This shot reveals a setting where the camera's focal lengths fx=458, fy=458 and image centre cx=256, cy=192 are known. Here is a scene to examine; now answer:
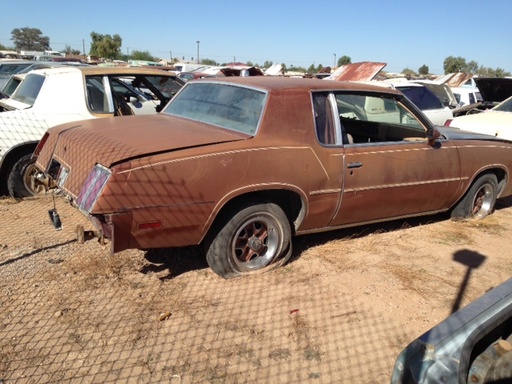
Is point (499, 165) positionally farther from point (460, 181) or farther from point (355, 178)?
point (355, 178)

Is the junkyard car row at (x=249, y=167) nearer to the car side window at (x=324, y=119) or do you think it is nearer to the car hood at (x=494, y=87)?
the car side window at (x=324, y=119)

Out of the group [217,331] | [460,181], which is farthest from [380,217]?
[217,331]

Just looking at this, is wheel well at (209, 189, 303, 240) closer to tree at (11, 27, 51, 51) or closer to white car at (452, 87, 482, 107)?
white car at (452, 87, 482, 107)

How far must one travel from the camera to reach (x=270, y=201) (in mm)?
3854

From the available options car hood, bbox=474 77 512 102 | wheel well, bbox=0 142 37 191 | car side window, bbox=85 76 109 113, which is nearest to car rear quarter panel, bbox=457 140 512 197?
car side window, bbox=85 76 109 113

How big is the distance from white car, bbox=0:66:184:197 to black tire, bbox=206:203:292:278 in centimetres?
297

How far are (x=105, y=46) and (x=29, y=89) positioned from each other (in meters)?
50.3

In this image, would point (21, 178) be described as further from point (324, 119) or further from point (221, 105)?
point (324, 119)

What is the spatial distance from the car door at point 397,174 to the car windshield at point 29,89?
3.96 meters

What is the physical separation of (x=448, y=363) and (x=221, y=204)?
2.12 metres

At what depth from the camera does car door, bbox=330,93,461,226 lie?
4.10m

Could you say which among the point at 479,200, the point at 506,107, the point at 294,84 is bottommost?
the point at 479,200

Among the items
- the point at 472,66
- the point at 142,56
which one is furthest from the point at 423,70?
the point at 142,56

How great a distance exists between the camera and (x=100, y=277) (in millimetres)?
3758
